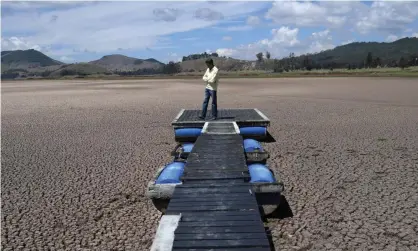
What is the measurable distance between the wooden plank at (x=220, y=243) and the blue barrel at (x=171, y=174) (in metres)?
2.35

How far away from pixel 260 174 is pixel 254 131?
6142 millimetres

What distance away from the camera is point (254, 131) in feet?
43.1

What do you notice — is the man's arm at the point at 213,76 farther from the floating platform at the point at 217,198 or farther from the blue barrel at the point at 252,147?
the blue barrel at the point at 252,147

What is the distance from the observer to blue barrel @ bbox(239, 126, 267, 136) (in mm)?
13070

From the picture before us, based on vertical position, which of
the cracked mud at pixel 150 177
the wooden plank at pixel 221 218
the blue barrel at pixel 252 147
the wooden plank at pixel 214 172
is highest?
the wooden plank at pixel 214 172

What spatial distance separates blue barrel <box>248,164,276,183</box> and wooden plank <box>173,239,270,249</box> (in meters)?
2.35

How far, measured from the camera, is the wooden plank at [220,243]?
4.43 m

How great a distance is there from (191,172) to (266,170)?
1.36 metres

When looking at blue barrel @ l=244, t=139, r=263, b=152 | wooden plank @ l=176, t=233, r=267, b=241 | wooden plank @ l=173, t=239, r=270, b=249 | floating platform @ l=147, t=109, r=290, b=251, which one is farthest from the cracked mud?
wooden plank @ l=173, t=239, r=270, b=249

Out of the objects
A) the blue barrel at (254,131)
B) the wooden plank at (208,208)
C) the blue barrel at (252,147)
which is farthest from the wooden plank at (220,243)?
the blue barrel at (254,131)

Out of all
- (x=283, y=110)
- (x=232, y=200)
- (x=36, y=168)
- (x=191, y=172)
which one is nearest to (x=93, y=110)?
(x=283, y=110)

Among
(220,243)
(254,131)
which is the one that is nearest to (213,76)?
(254,131)

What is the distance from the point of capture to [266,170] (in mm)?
7301

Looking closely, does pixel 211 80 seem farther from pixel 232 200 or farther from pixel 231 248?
pixel 231 248
